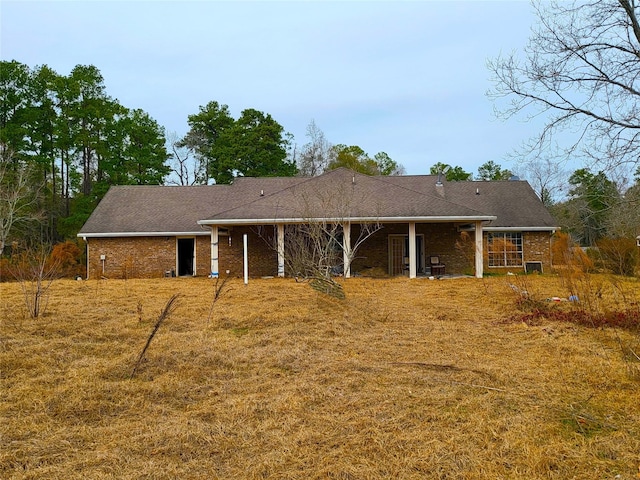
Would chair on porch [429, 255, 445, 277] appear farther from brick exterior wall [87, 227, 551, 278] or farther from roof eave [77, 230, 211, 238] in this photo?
roof eave [77, 230, 211, 238]

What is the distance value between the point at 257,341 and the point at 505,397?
367cm

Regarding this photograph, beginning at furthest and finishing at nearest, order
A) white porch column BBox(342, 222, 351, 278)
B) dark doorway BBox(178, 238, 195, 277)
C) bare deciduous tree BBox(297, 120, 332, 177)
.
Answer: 1. bare deciduous tree BBox(297, 120, 332, 177)
2. dark doorway BBox(178, 238, 195, 277)
3. white porch column BBox(342, 222, 351, 278)

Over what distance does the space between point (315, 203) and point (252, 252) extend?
420cm

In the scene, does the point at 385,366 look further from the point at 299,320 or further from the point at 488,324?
the point at 488,324

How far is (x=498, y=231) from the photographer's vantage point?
20203 mm

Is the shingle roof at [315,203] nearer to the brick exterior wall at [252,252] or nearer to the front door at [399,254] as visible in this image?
the brick exterior wall at [252,252]

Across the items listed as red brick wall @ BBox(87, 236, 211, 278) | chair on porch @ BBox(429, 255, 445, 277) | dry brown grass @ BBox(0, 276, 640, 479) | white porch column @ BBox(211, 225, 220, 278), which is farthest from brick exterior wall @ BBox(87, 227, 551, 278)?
dry brown grass @ BBox(0, 276, 640, 479)

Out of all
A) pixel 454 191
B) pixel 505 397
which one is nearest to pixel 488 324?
pixel 505 397

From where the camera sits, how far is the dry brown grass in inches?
129

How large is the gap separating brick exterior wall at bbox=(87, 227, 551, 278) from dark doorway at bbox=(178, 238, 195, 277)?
690 mm

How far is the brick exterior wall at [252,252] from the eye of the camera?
63.5ft

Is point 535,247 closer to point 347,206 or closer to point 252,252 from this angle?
point 347,206

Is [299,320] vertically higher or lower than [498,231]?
lower

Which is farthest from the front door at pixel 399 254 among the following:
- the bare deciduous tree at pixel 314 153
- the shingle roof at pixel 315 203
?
the bare deciduous tree at pixel 314 153
